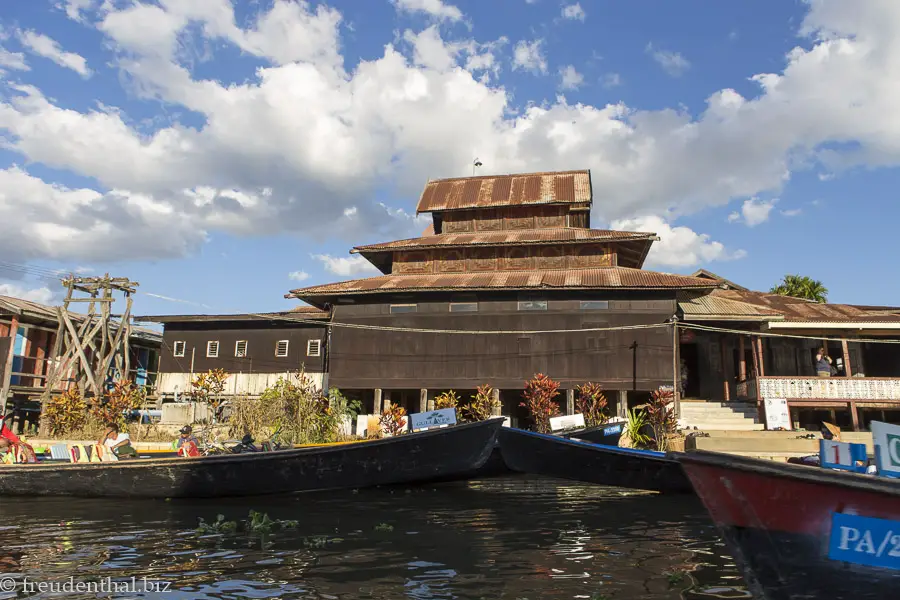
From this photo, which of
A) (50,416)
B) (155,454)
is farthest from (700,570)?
(50,416)

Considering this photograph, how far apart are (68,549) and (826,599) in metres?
9.47

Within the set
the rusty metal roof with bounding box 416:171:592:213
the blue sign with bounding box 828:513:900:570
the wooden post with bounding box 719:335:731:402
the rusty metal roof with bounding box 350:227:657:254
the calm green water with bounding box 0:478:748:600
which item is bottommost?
the calm green water with bounding box 0:478:748:600

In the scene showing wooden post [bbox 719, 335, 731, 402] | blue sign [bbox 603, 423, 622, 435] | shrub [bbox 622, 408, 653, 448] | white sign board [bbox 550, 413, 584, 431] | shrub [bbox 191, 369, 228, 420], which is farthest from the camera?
wooden post [bbox 719, 335, 731, 402]

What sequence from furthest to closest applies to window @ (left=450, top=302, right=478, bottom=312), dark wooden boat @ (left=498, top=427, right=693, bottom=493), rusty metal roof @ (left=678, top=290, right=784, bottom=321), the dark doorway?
the dark doorway → window @ (left=450, top=302, right=478, bottom=312) → rusty metal roof @ (left=678, top=290, right=784, bottom=321) → dark wooden boat @ (left=498, top=427, right=693, bottom=493)

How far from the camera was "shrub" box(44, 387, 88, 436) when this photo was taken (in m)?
22.5

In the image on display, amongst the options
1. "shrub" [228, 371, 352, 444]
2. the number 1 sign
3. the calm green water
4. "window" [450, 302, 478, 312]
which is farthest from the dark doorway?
the number 1 sign

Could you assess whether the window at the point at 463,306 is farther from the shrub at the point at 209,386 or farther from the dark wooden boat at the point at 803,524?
the dark wooden boat at the point at 803,524

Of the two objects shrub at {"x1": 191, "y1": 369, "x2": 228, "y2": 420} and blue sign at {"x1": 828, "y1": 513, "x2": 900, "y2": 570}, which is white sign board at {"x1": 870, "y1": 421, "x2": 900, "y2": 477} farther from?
shrub at {"x1": 191, "y1": 369, "x2": 228, "y2": 420}

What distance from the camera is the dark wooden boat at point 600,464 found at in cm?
1282

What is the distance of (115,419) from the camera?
22438mm

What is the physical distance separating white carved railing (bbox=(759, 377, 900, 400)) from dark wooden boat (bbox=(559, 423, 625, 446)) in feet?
21.7

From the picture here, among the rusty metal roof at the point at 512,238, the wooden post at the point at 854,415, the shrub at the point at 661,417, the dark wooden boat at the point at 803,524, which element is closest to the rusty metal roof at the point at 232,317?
the rusty metal roof at the point at 512,238

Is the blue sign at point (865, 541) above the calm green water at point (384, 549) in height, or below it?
above

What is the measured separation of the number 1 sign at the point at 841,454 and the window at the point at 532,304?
17403mm
